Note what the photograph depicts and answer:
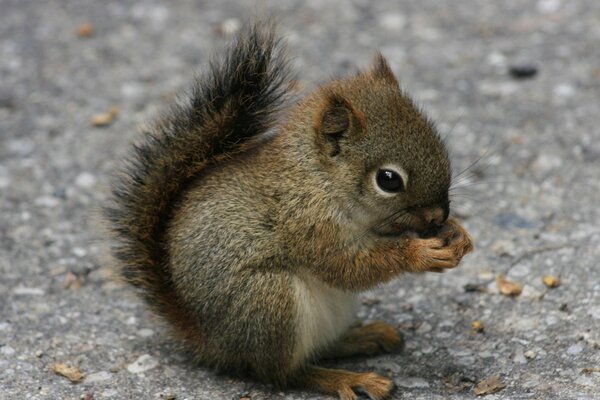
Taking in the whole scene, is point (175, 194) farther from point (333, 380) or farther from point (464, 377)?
point (464, 377)

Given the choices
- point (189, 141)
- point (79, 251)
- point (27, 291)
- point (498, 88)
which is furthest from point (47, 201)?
point (498, 88)

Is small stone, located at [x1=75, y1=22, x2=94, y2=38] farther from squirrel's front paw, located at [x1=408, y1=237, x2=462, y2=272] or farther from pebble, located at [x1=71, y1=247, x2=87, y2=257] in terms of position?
squirrel's front paw, located at [x1=408, y1=237, x2=462, y2=272]

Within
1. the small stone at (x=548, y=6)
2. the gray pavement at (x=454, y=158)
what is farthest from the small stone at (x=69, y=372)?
the small stone at (x=548, y=6)

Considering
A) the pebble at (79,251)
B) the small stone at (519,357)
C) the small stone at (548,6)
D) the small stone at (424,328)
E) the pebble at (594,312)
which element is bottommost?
the small stone at (519,357)

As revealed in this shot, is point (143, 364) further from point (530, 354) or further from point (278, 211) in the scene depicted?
point (530, 354)

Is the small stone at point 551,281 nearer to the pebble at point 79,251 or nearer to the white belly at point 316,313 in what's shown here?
the white belly at point 316,313

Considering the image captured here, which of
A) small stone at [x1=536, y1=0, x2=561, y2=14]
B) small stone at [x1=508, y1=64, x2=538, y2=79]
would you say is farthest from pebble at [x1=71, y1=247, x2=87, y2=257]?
small stone at [x1=536, y1=0, x2=561, y2=14]

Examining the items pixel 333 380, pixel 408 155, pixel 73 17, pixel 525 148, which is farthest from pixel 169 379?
pixel 73 17
